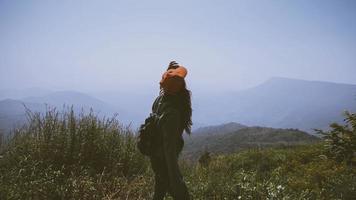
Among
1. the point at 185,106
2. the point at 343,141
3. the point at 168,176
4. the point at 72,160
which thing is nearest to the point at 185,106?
the point at 185,106

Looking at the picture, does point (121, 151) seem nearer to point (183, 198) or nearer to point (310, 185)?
point (310, 185)

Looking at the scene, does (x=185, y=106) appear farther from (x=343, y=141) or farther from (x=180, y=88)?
(x=343, y=141)

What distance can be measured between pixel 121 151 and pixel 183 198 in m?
4.64

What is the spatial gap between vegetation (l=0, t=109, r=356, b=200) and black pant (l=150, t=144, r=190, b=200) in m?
1.96

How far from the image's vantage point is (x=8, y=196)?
16.5 ft

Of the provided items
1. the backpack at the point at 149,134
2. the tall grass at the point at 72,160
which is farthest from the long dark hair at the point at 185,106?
the tall grass at the point at 72,160

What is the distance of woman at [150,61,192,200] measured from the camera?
3451 millimetres

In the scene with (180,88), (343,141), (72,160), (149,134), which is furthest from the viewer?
(343,141)

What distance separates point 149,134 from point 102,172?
3436mm

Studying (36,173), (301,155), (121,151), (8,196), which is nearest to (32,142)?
(36,173)

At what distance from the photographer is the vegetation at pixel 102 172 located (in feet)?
19.0

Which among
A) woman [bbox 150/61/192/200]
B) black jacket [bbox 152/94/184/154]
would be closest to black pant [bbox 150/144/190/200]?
woman [bbox 150/61/192/200]

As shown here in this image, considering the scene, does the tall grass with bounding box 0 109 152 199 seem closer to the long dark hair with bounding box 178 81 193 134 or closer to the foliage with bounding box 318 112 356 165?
the long dark hair with bounding box 178 81 193 134

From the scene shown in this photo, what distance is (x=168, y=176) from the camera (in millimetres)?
3916
